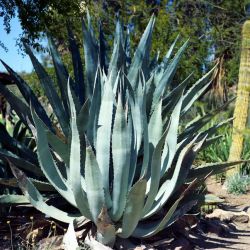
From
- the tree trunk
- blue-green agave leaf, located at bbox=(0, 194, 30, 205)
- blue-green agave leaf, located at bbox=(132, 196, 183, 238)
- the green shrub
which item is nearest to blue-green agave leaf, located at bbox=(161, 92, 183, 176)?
blue-green agave leaf, located at bbox=(132, 196, 183, 238)

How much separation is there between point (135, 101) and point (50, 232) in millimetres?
1524

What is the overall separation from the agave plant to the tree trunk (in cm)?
475

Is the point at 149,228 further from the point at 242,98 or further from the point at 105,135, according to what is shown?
the point at 242,98

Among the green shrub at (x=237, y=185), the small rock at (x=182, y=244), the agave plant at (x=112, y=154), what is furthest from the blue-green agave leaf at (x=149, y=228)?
the green shrub at (x=237, y=185)

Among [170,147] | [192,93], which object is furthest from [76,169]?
[192,93]

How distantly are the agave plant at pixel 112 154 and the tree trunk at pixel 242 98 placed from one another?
4747mm

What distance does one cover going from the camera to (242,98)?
10.1m

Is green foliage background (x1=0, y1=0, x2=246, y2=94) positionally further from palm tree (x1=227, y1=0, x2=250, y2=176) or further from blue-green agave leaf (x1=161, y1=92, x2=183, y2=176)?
blue-green agave leaf (x1=161, y1=92, x2=183, y2=176)

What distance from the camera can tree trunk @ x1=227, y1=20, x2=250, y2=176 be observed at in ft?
32.6

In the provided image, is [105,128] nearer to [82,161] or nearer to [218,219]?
[82,161]

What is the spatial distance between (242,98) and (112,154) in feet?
20.0

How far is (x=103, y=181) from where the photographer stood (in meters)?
4.52

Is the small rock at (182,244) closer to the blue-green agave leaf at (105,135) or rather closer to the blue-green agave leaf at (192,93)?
the blue-green agave leaf at (105,135)

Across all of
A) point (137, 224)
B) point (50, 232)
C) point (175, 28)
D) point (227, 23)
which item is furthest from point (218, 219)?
point (227, 23)
